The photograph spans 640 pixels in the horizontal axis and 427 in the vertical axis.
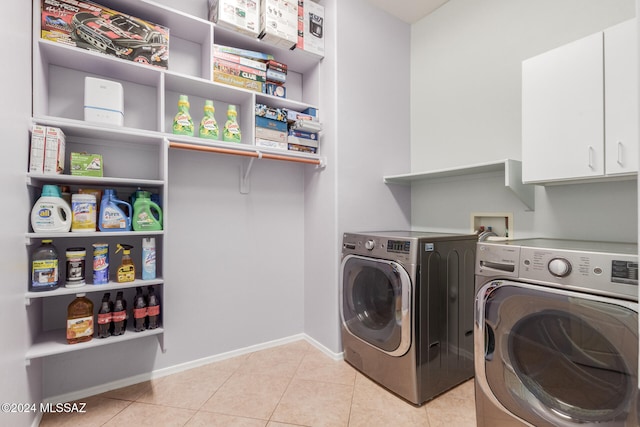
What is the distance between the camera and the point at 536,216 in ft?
5.90

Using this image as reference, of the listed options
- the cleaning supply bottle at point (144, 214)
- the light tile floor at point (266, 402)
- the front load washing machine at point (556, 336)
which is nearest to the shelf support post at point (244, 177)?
the cleaning supply bottle at point (144, 214)

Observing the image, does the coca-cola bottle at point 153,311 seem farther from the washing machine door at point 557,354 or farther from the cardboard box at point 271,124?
the washing machine door at point 557,354

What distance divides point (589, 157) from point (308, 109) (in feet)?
5.56

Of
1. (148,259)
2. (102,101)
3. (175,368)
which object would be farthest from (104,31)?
(175,368)

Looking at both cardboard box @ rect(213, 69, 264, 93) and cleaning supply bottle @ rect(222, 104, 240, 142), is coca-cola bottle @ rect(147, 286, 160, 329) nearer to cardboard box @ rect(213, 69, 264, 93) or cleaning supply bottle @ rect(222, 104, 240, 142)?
cleaning supply bottle @ rect(222, 104, 240, 142)

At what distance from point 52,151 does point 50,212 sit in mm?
293

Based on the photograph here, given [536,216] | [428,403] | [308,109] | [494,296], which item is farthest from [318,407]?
→ [308,109]

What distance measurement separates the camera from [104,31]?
5.22 feet

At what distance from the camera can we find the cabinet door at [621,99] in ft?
3.95

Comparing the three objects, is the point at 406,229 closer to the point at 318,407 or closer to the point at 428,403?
the point at 428,403

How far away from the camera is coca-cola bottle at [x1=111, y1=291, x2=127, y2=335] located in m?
1.58

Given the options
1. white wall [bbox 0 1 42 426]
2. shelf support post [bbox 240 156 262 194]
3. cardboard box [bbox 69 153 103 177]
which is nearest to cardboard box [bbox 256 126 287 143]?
shelf support post [bbox 240 156 262 194]

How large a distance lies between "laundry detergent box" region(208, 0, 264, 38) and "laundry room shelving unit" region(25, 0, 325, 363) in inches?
2.4

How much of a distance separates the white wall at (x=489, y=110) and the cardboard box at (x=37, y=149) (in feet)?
7.92
